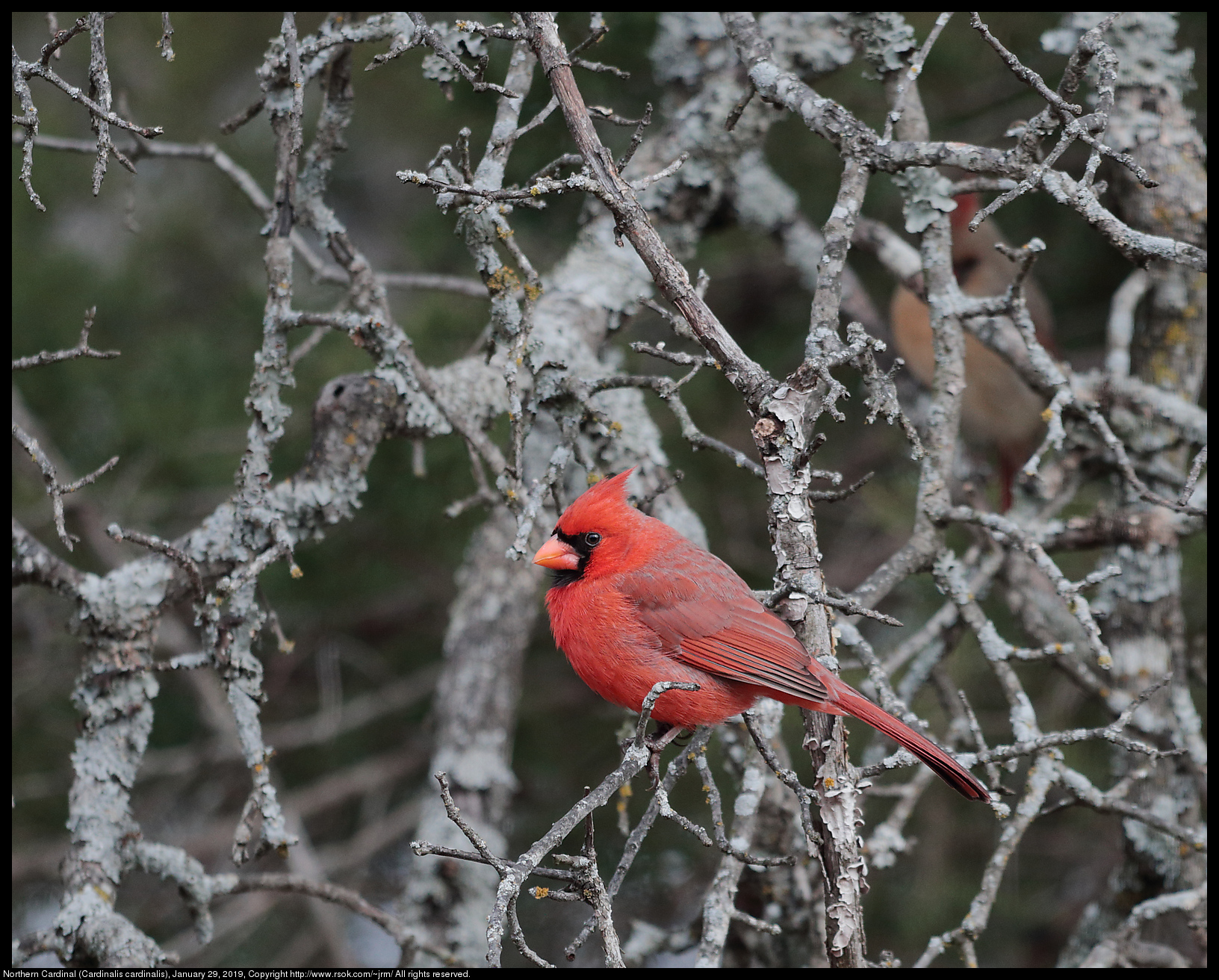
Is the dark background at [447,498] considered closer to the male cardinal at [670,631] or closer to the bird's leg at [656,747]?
the male cardinal at [670,631]

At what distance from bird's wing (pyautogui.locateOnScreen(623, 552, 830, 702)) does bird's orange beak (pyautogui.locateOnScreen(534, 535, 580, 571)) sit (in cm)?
16

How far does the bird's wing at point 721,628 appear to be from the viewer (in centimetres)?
230

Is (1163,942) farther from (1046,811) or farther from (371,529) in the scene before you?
(371,529)

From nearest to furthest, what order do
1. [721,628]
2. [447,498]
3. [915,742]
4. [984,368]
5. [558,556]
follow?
[915,742], [721,628], [558,556], [447,498], [984,368]

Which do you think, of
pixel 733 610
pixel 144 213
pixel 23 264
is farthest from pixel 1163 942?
pixel 144 213

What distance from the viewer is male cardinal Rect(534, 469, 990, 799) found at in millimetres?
2326

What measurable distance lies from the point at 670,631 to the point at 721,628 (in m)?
0.15

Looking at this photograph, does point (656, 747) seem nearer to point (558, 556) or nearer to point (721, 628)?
point (721, 628)

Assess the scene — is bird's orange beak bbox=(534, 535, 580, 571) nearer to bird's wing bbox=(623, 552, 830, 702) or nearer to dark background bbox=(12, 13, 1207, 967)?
bird's wing bbox=(623, 552, 830, 702)

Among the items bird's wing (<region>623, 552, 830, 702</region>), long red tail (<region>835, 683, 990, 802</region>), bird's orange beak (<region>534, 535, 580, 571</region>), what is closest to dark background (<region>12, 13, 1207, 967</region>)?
bird's orange beak (<region>534, 535, 580, 571</region>)

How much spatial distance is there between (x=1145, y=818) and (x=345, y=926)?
12.3 feet

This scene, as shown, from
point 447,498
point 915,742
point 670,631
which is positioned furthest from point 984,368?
point 915,742

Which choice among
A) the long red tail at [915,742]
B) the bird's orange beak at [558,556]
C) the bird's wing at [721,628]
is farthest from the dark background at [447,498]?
the long red tail at [915,742]

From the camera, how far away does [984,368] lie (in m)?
4.72
